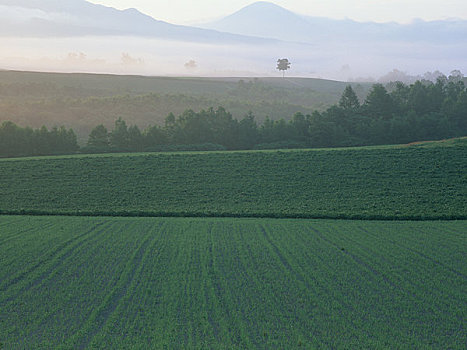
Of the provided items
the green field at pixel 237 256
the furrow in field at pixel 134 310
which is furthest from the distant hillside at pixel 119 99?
the furrow in field at pixel 134 310

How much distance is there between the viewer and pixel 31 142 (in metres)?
62.0

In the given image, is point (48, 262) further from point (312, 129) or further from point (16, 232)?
point (312, 129)

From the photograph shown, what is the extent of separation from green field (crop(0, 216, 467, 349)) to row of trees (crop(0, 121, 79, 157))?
119 ft

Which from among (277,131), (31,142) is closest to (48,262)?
(31,142)

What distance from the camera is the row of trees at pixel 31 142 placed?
6016 centimetres

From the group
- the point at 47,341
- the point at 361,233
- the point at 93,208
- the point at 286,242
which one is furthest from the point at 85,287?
the point at 93,208

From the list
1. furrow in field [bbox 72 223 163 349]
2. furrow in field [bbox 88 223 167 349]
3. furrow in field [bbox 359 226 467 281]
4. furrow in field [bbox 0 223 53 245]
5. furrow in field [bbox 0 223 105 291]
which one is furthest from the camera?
furrow in field [bbox 0 223 53 245]

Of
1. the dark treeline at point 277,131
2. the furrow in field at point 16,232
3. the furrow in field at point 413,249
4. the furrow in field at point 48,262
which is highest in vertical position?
the dark treeline at point 277,131

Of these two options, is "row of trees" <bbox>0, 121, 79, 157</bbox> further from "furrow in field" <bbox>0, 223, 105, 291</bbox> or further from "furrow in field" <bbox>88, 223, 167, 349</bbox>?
"furrow in field" <bbox>88, 223, 167, 349</bbox>

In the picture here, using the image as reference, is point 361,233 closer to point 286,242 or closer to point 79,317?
point 286,242

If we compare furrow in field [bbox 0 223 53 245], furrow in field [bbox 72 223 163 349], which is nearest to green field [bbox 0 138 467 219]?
furrow in field [bbox 0 223 53 245]

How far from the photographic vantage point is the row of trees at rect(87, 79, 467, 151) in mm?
67500

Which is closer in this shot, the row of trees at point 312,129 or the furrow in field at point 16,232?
the furrow in field at point 16,232

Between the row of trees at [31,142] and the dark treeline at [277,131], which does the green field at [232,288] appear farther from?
the dark treeline at [277,131]
